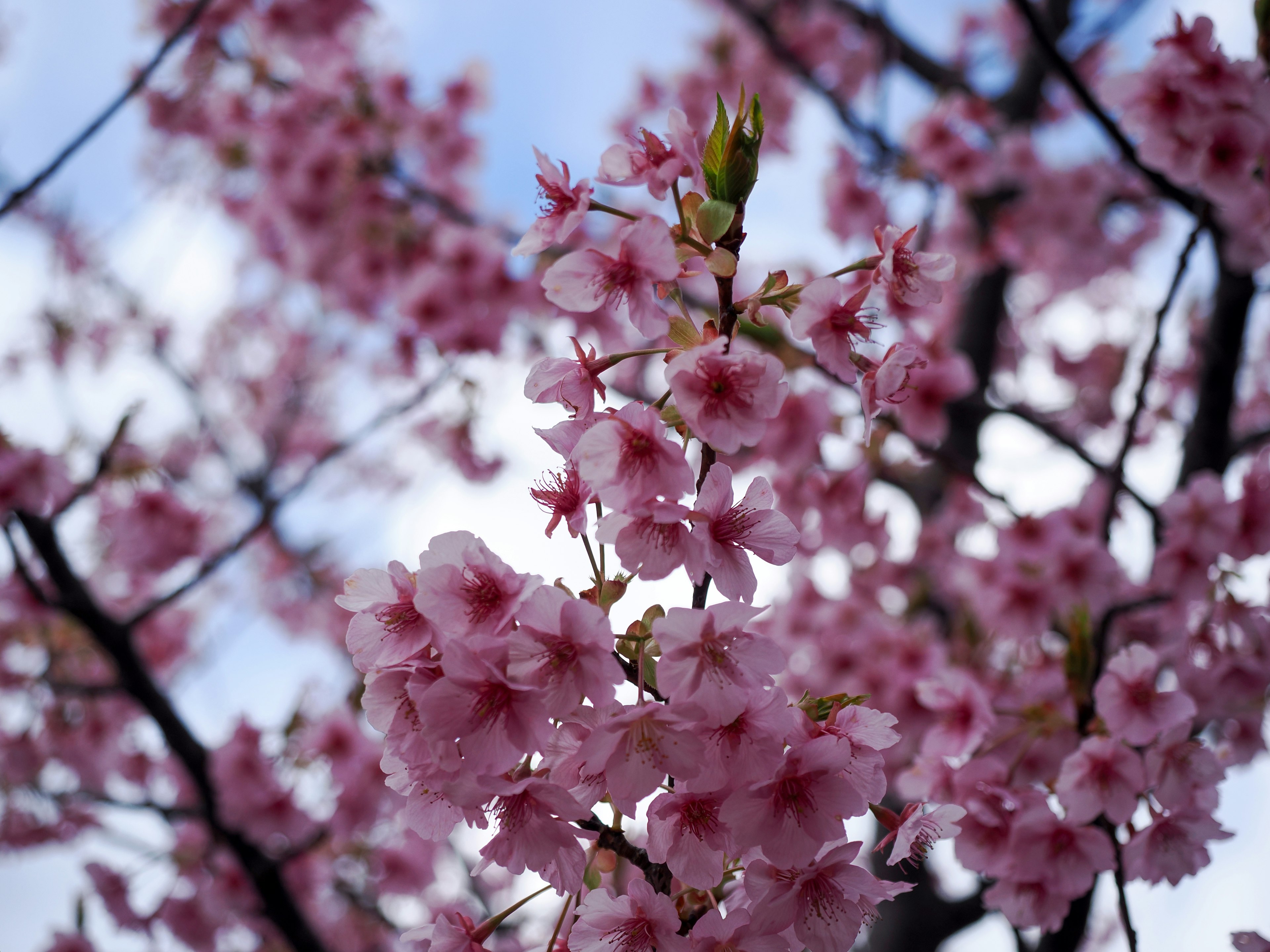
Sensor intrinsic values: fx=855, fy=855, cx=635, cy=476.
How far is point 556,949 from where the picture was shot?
44.4 inches

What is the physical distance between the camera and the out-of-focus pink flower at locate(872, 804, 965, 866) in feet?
3.68

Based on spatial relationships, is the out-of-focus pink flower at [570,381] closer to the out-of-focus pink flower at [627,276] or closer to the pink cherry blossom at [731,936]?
the out-of-focus pink flower at [627,276]

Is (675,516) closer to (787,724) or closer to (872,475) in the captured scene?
(787,724)

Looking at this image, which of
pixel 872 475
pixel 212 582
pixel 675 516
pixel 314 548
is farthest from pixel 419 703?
pixel 212 582

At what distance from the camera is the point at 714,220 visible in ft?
3.70

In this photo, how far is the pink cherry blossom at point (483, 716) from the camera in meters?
0.94

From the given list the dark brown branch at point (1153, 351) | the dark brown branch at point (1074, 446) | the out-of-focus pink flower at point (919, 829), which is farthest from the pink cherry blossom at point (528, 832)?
the dark brown branch at point (1074, 446)

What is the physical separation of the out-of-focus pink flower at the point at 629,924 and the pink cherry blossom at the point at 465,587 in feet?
1.16

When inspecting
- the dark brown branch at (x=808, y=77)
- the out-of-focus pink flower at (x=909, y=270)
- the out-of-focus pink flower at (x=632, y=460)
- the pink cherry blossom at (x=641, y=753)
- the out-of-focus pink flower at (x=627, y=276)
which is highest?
the dark brown branch at (x=808, y=77)

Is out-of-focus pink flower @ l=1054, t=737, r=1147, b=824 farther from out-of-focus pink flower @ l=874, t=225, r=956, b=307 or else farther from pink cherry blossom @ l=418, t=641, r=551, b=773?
pink cherry blossom @ l=418, t=641, r=551, b=773

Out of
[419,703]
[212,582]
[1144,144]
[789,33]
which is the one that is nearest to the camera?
[419,703]

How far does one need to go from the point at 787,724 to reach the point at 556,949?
1.54ft

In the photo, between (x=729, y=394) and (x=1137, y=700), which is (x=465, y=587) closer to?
(x=729, y=394)

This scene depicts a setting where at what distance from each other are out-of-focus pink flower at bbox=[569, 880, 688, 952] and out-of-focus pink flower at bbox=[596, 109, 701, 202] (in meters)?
0.93
